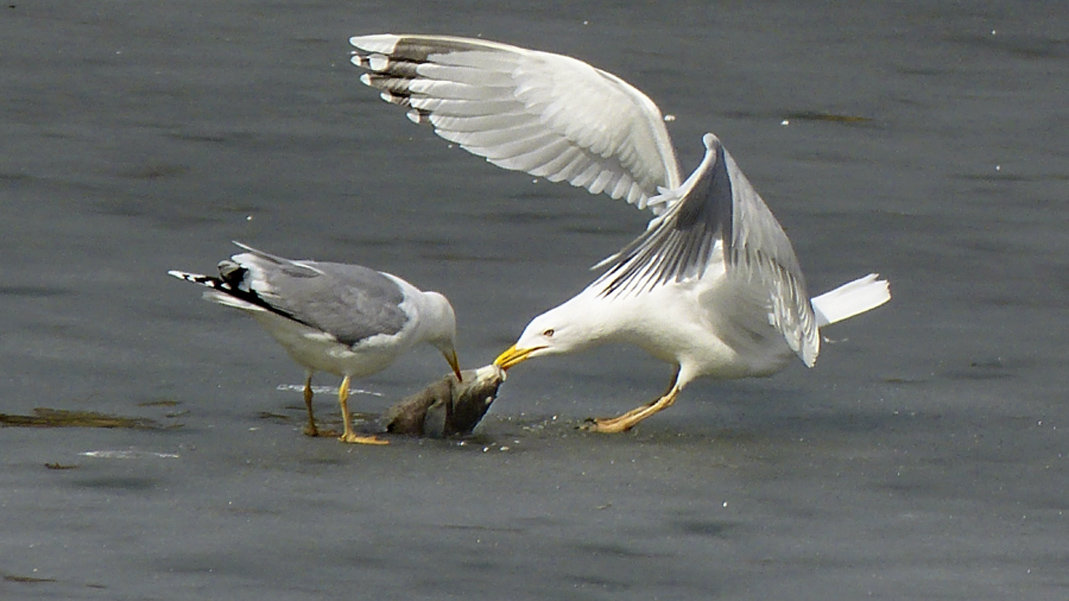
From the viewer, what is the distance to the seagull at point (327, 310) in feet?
19.1

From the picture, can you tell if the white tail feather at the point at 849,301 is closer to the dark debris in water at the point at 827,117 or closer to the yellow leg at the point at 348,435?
the yellow leg at the point at 348,435

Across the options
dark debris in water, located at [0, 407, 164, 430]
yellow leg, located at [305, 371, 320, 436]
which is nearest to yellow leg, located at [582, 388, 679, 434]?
yellow leg, located at [305, 371, 320, 436]

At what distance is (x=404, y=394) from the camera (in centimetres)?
659

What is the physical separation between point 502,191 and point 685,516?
393cm

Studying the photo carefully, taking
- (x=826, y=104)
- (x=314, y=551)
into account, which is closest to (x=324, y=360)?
(x=314, y=551)

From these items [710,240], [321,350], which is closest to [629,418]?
[710,240]

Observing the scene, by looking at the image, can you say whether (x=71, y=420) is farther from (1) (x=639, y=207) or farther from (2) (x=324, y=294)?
(1) (x=639, y=207)

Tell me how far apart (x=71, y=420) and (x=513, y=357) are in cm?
143

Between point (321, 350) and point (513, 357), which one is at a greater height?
point (321, 350)

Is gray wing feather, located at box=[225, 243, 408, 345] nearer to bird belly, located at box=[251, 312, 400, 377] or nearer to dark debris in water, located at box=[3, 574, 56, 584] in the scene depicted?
bird belly, located at box=[251, 312, 400, 377]

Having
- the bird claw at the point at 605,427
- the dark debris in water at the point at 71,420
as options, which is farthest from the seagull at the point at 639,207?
the dark debris in water at the point at 71,420

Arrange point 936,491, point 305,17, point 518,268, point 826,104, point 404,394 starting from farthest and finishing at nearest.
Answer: point 305,17 < point 826,104 < point 518,268 < point 404,394 < point 936,491

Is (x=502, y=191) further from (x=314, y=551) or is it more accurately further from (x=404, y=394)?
(x=314, y=551)

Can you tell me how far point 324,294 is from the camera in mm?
5930
